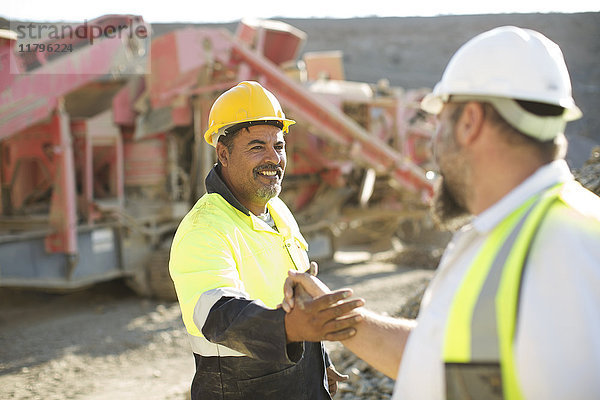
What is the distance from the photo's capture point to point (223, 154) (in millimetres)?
2596

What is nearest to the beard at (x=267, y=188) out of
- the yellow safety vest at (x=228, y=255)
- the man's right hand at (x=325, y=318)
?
the yellow safety vest at (x=228, y=255)

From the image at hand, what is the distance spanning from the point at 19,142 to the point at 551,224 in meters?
6.75

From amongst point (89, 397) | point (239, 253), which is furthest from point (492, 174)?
point (89, 397)

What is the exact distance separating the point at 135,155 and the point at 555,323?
7035 millimetres

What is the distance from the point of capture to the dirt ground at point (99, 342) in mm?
4914

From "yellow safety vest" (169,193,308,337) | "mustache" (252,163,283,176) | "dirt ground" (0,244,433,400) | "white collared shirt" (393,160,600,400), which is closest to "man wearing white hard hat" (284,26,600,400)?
"white collared shirt" (393,160,600,400)

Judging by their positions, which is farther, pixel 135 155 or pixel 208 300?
pixel 135 155

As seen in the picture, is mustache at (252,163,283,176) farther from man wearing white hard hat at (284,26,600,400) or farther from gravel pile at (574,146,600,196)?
gravel pile at (574,146,600,196)

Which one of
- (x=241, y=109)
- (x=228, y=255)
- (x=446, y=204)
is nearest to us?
(x=446, y=204)

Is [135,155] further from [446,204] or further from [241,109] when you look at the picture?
[446,204]

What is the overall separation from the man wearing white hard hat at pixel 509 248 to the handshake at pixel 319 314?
1.25 feet

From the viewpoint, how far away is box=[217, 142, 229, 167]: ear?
102 inches

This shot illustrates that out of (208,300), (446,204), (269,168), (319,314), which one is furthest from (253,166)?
(446,204)

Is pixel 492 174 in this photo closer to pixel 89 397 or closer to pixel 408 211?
pixel 89 397
